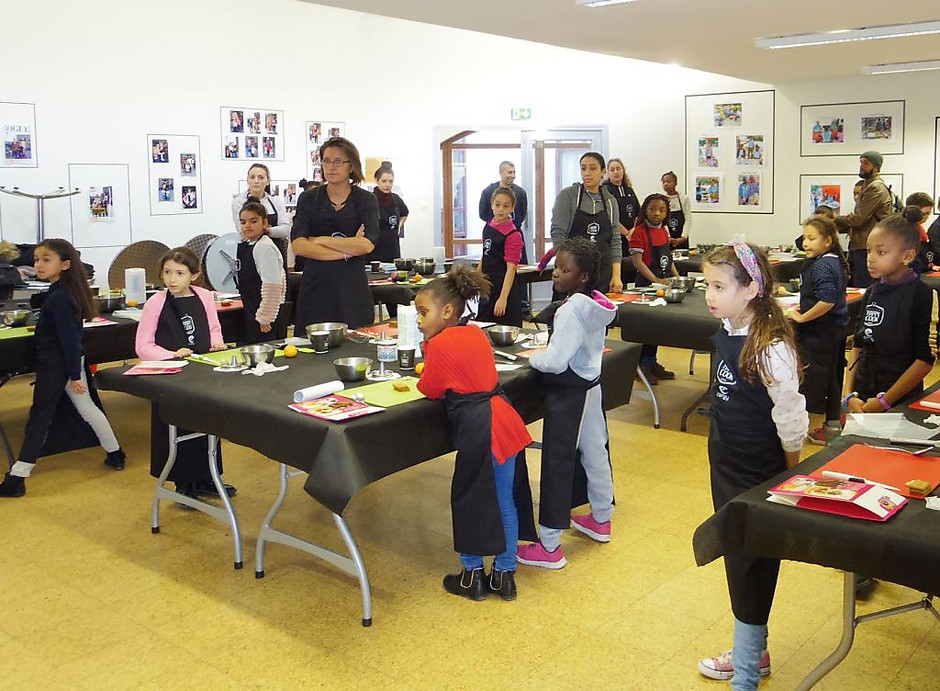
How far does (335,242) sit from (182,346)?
89cm

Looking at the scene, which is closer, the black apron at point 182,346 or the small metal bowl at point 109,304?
the black apron at point 182,346

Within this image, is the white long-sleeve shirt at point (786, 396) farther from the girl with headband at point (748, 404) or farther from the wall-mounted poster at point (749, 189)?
the wall-mounted poster at point (749, 189)

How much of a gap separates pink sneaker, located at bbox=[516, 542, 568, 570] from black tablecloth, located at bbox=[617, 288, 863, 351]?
1.90 meters

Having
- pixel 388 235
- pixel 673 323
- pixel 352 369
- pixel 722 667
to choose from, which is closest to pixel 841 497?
pixel 722 667

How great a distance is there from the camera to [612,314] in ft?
11.8

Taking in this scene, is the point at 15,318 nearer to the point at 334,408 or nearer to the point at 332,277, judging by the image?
the point at 332,277

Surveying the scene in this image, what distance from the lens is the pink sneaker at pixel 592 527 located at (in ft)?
12.8

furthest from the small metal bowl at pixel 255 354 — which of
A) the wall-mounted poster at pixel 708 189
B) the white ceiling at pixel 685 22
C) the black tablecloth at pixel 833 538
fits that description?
the wall-mounted poster at pixel 708 189

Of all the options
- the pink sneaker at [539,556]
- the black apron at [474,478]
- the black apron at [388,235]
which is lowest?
the pink sneaker at [539,556]

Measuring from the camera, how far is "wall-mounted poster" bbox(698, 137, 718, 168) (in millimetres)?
11539

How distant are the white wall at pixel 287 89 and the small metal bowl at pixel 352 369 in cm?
565

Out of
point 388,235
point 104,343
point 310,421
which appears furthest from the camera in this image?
point 388,235

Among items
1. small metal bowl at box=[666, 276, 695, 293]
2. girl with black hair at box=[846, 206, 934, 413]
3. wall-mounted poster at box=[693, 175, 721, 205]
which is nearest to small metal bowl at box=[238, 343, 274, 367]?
girl with black hair at box=[846, 206, 934, 413]

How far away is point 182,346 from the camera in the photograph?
4.20 metres
